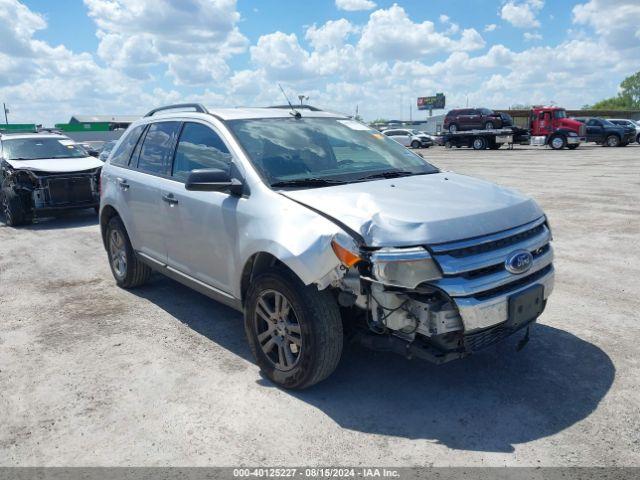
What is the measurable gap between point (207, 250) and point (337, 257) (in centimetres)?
150

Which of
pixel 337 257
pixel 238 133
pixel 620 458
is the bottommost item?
pixel 620 458

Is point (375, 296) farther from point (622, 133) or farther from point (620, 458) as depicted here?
point (622, 133)

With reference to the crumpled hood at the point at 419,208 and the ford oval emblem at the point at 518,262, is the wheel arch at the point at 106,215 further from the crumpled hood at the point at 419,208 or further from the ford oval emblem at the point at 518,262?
the ford oval emblem at the point at 518,262

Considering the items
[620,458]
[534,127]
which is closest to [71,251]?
[620,458]

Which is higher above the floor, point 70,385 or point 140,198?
point 140,198

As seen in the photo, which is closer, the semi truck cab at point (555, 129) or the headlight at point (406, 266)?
the headlight at point (406, 266)

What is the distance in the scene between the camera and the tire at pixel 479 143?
3606cm

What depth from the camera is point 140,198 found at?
5.20 metres

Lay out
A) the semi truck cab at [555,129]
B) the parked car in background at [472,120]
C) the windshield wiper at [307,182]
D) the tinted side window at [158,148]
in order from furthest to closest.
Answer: the parked car in background at [472,120] → the semi truck cab at [555,129] → the tinted side window at [158,148] → the windshield wiper at [307,182]

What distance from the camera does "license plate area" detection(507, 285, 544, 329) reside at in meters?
3.24

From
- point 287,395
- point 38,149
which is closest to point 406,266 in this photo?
point 287,395

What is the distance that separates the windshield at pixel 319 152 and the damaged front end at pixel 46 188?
24.4 feet

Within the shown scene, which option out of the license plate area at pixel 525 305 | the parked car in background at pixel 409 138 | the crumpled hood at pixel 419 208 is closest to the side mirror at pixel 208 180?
the crumpled hood at pixel 419 208

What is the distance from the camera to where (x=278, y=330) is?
144 inches
